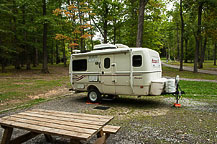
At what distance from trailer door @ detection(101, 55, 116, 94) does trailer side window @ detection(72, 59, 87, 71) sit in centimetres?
122

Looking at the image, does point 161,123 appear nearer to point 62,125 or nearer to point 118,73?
point 118,73

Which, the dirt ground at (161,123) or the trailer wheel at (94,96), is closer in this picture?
the dirt ground at (161,123)

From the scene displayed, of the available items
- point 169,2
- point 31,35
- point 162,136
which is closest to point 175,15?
point 169,2

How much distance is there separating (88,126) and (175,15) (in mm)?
31376

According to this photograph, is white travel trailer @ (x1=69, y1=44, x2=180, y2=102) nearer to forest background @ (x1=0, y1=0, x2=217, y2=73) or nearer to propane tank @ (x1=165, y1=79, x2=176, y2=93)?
propane tank @ (x1=165, y1=79, x2=176, y2=93)

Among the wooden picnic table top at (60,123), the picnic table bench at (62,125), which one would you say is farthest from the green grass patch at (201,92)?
the wooden picnic table top at (60,123)

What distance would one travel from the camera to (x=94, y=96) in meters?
8.95

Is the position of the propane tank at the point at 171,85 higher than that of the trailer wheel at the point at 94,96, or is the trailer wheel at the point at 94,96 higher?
the propane tank at the point at 171,85

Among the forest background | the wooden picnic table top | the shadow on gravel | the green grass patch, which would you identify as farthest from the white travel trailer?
the forest background

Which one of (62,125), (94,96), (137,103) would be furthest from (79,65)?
(62,125)

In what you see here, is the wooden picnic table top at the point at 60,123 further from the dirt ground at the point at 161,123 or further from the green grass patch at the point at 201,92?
the green grass patch at the point at 201,92

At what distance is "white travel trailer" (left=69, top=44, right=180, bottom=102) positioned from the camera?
743cm

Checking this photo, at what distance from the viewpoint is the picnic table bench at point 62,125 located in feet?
9.75

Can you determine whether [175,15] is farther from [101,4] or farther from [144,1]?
[144,1]
